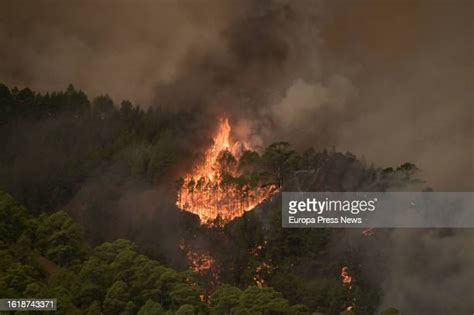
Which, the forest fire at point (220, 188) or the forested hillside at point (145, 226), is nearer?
the forested hillside at point (145, 226)

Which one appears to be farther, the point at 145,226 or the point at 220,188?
the point at 220,188

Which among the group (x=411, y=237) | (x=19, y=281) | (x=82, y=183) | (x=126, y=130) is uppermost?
(x=126, y=130)

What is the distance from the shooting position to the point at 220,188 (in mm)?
26234

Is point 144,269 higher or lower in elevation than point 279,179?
lower

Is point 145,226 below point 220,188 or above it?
below

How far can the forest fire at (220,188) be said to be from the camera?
25906 mm

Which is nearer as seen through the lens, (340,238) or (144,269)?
(144,269)

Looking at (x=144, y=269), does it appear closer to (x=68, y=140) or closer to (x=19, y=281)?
(x=19, y=281)

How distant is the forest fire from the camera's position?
85.0ft

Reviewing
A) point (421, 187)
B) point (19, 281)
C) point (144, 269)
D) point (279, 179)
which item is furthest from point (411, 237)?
point (19, 281)

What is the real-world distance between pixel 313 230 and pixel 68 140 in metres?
7.88

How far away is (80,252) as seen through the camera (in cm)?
2208

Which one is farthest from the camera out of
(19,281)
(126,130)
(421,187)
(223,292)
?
(126,130)

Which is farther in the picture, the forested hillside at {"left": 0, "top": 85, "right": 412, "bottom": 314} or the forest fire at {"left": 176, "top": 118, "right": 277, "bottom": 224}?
the forest fire at {"left": 176, "top": 118, "right": 277, "bottom": 224}
